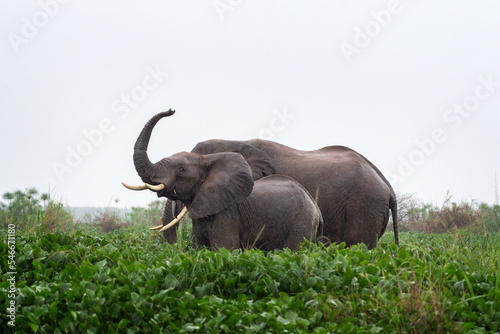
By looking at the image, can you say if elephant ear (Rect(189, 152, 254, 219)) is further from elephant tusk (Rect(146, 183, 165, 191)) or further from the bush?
the bush

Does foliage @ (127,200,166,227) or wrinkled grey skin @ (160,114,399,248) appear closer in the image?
wrinkled grey skin @ (160,114,399,248)

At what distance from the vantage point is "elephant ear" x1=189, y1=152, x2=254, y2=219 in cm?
934

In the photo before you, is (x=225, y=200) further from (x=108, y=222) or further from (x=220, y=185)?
(x=108, y=222)

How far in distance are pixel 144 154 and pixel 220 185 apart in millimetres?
1230

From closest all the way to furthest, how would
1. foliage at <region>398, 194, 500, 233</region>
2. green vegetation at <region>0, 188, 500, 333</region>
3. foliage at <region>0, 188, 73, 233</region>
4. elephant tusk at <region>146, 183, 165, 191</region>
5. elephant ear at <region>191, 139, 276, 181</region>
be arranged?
1. green vegetation at <region>0, 188, 500, 333</region>
2. elephant tusk at <region>146, 183, 165, 191</region>
3. elephant ear at <region>191, 139, 276, 181</region>
4. foliage at <region>0, 188, 73, 233</region>
5. foliage at <region>398, 194, 500, 233</region>

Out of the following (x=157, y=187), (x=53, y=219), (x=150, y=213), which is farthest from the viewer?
(x=150, y=213)

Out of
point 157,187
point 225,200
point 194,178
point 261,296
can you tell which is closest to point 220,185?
point 225,200

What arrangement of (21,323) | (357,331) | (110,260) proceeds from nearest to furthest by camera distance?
(357,331), (21,323), (110,260)

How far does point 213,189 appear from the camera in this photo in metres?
9.41

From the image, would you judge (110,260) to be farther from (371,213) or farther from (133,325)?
(371,213)

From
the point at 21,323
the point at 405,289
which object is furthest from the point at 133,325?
the point at 405,289

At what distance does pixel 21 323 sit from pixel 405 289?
3.73 meters

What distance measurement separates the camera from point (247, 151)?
1120cm

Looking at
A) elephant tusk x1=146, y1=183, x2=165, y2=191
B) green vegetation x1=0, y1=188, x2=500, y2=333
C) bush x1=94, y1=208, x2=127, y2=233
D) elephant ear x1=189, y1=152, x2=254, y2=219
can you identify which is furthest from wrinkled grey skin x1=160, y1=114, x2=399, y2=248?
bush x1=94, y1=208, x2=127, y2=233
